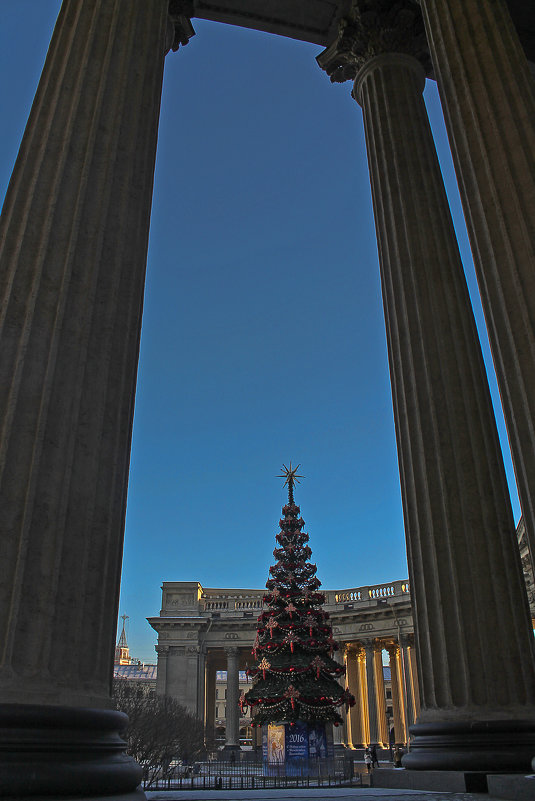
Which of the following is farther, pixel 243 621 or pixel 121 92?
pixel 243 621

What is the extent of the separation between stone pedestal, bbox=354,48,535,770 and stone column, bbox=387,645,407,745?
55.0m

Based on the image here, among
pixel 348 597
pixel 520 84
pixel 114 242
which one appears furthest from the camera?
pixel 348 597

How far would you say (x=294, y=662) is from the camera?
31422 mm

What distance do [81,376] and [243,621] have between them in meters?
61.0

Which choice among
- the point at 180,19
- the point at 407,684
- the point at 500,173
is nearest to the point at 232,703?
the point at 407,684

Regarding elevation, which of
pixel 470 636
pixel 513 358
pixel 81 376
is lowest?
pixel 470 636

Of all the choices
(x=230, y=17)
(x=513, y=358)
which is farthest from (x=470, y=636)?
(x=230, y=17)

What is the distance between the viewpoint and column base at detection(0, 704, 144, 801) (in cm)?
570

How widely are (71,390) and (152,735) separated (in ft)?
96.1

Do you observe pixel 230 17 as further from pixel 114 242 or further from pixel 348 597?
pixel 348 597

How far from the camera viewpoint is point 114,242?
909cm

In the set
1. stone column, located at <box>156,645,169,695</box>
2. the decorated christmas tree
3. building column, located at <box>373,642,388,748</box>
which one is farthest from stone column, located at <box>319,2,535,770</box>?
stone column, located at <box>156,645,169,695</box>

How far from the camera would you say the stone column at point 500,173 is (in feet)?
29.4

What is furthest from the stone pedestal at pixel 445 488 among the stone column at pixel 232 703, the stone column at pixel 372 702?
the stone column at pixel 232 703
